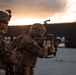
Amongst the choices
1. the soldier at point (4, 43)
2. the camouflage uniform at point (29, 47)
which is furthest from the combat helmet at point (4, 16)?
the camouflage uniform at point (29, 47)

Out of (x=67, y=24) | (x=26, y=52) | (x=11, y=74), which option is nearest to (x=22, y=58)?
(x=26, y=52)

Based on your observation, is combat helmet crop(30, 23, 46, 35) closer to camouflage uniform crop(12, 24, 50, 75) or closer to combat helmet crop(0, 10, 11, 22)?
camouflage uniform crop(12, 24, 50, 75)

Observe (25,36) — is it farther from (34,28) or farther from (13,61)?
(13,61)

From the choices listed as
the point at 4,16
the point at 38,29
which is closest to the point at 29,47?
the point at 38,29

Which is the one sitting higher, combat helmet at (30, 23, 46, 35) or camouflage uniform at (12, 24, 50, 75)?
combat helmet at (30, 23, 46, 35)

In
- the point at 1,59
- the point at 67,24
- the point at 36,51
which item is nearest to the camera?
the point at 1,59

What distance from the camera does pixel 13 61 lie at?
5.89 meters

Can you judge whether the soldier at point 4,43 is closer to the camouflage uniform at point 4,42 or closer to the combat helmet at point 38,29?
the camouflage uniform at point 4,42

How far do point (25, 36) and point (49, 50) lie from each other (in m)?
0.53

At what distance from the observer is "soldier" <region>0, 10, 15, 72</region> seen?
5758 mm

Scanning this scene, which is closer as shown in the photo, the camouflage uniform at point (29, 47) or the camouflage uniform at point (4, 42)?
the camouflage uniform at point (4, 42)

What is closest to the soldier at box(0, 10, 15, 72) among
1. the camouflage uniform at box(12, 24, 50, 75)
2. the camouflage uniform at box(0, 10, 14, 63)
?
the camouflage uniform at box(0, 10, 14, 63)

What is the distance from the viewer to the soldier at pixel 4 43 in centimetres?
576

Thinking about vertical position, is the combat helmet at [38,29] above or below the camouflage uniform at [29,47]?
above
